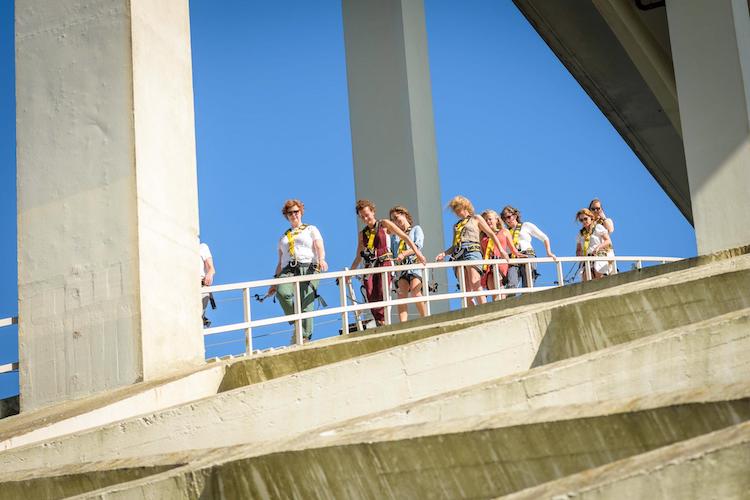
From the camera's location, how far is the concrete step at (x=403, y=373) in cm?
622

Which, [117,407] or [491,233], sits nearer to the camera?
[117,407]

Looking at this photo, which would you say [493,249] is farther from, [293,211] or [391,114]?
[391,114]

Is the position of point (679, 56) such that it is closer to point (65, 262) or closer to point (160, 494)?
point (65, 262)

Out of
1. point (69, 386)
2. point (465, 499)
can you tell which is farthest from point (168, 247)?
point (465, 499)

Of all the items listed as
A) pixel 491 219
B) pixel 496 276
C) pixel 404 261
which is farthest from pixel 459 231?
pixel 491 219

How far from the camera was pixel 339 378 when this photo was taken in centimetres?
641

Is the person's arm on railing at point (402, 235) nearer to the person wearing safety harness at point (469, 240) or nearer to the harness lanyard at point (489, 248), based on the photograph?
the person wearing safety harness at point (469, 240)

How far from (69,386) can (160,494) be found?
482 centimetres

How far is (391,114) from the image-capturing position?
17.9 meters

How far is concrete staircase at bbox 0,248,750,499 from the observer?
11.5ft

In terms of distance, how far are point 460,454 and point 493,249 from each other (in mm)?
10834

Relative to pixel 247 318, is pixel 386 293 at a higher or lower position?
higher

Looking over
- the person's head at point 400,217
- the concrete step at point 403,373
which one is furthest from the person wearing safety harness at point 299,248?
the concrete step at point 403,373

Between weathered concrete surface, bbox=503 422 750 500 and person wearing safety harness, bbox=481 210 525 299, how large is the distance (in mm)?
10754
